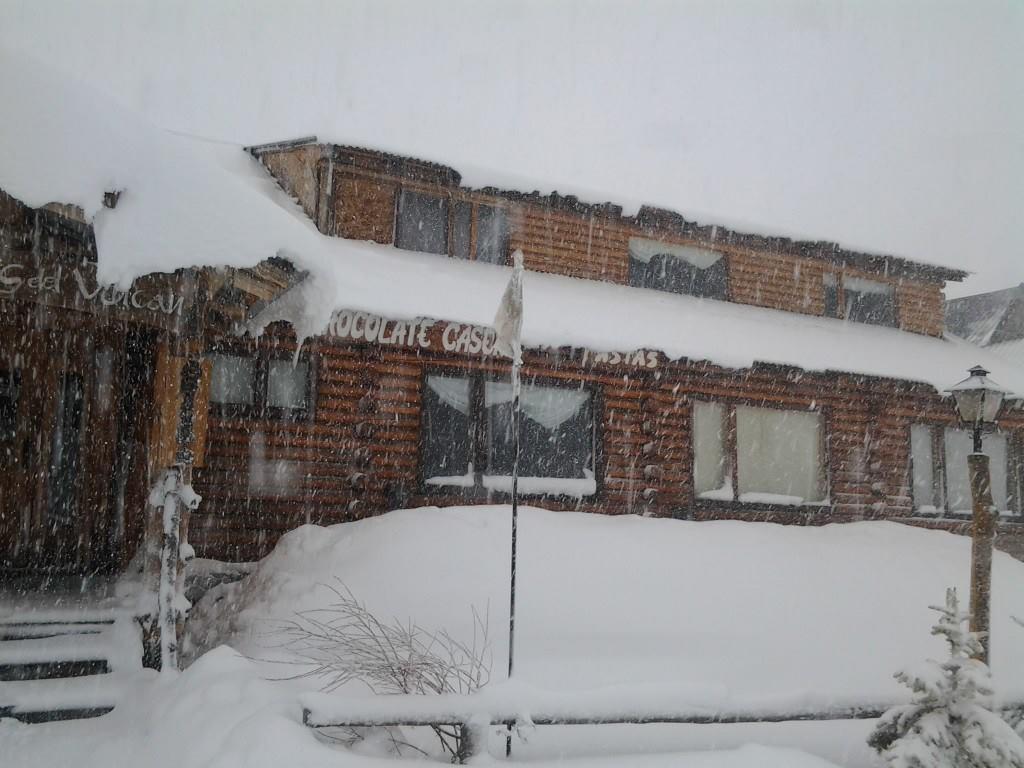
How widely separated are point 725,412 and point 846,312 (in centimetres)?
462

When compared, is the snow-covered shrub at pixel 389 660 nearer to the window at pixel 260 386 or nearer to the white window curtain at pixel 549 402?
the window at pixel 260 386

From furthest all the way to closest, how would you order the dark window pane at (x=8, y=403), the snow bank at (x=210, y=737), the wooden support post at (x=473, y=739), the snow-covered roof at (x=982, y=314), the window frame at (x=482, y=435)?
the snow-covered roof at (x=982, y=314), the window frame at (x=482, y=435), the dark window pane at (x=8, y=403), the wooden support post at (x=473, y=739), the snow bank at (x=210, y=737)

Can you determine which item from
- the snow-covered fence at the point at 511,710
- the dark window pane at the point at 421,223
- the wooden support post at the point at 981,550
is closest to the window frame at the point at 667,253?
the dark window pane at the point at 421,223

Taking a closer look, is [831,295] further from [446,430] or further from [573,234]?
[446,430]

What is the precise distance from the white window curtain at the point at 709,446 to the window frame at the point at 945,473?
367 cm

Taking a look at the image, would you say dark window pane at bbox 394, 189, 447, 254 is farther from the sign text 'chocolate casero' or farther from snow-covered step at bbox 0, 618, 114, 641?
snow-covered step at bbox 0, 618, 114, 641

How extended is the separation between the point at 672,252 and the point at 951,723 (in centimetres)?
999

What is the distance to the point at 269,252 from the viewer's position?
18.2 ft

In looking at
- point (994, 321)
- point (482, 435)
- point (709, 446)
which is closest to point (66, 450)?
point (482, 435)

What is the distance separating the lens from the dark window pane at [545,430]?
10.2 meters

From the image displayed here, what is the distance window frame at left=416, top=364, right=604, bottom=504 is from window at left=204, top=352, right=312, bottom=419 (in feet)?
5.00

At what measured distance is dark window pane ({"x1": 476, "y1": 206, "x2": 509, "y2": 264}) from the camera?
481 inches

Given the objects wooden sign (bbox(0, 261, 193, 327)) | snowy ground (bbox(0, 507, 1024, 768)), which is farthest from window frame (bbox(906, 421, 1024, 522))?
wooden sign (bbox(0, 261, 193, 327))

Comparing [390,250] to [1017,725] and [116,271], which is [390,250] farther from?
[1017,725]
